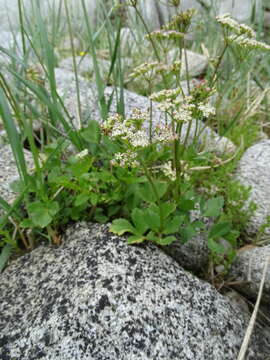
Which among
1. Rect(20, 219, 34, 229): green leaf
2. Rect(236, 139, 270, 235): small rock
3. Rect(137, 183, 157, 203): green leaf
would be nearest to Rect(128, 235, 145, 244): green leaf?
Rect(137, 183, 157, 203): green leaf

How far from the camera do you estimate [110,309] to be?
1197 mm

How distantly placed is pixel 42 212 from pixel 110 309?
0.44 metres

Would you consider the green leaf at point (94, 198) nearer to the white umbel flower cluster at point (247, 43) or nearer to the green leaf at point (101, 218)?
the green leaf at point (101, 218)

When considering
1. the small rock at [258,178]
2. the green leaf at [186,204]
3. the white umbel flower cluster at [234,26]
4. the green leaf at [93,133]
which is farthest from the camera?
the small rock at [258,178]

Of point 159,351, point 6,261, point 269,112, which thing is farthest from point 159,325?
point 269,112

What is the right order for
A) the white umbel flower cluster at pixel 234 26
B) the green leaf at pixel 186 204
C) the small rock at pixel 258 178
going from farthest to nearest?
the small rock at pixel 258 178 → the green leaf at pixel 186 204 → the white umbel flower cluster at pixel 234 26

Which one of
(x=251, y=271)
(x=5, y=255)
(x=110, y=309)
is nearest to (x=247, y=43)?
(x=251, y=271)

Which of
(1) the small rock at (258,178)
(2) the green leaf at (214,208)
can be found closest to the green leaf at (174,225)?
(2) the green leaf at (214,208)

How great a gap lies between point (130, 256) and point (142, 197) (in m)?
0.23

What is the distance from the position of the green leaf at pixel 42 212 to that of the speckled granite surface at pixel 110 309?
167 millimetres

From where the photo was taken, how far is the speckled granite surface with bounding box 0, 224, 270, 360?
1.14 metres

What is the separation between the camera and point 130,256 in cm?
135

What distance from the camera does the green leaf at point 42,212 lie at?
4.35 ft

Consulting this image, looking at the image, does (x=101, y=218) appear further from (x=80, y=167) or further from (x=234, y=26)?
(x=234, y=26)
